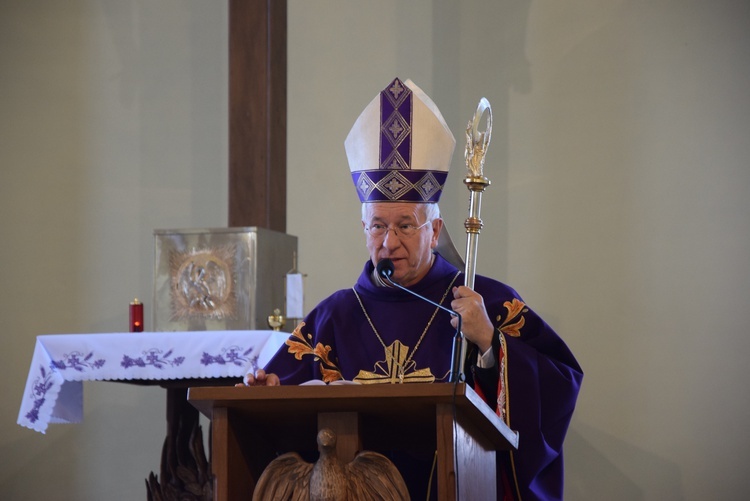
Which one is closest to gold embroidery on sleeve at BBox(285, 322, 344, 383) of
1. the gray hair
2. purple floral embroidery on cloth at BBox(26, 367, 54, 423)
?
the gray hair

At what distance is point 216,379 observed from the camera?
4.82 m

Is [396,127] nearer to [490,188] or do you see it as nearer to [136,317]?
[136,317]

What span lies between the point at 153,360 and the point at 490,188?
2.39 m

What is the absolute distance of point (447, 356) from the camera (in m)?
3.69

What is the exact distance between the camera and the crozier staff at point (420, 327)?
336 cm

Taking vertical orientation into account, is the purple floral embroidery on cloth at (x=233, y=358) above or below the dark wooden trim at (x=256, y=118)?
below

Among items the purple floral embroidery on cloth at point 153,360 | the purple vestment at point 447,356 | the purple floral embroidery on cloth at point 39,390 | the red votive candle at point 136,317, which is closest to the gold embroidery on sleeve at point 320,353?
the purple vestment at point 447,356

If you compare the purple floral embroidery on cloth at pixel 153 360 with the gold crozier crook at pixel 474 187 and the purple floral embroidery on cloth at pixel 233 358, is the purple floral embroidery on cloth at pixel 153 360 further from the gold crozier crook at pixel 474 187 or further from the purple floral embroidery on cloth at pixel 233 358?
the gold crozier crook at pixel 474 187

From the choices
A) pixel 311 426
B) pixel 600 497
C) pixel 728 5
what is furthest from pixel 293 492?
pixel 728 5

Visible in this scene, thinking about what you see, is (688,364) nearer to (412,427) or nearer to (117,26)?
(412,427)

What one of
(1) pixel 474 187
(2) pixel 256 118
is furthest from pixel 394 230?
(2) pixel 256 118

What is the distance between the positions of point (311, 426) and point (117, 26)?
15.0 ft

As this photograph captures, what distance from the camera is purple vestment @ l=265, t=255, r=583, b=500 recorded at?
11.0 ft

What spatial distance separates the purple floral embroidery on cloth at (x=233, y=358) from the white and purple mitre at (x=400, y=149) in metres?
1.12
